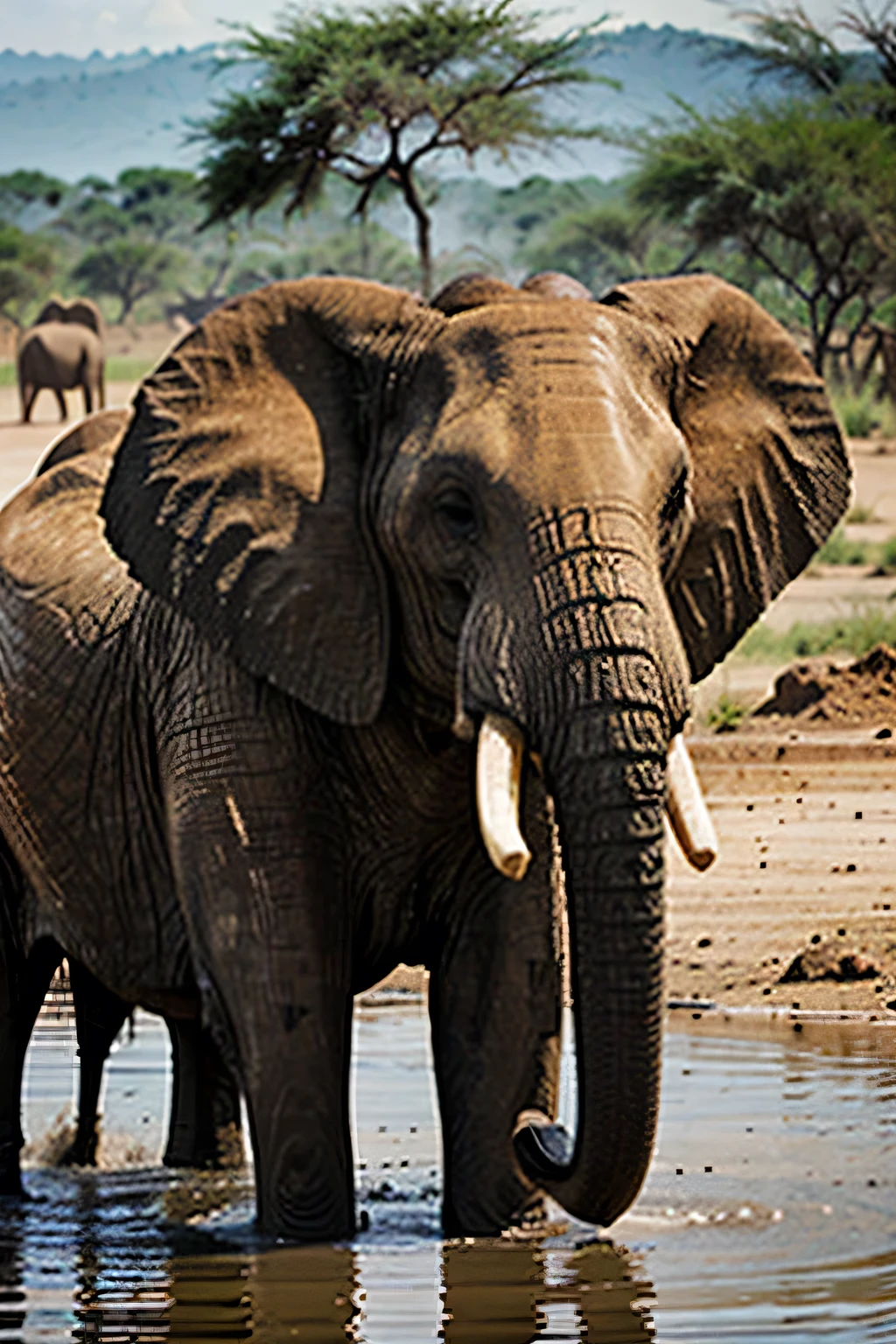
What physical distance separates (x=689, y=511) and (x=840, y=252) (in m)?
24.6

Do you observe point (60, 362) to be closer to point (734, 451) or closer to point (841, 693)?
point (841, 693)

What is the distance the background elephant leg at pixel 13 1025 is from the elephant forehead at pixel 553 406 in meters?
2.05

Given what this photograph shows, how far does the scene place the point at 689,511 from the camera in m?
4.74

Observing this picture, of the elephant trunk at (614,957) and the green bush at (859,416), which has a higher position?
the green bush at (859,416)

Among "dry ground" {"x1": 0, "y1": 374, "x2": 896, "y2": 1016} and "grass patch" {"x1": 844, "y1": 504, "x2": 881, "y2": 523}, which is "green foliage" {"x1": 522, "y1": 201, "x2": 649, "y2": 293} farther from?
"dry ground" {"x1": 0, "y1": 374, "x2": 896, "y2": 1016}

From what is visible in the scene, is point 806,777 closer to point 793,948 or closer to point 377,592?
point 793,948

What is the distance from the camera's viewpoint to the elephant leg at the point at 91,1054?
21.3 feet

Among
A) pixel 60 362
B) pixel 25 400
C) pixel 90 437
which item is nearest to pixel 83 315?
pixel 25 400

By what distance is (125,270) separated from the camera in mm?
70750

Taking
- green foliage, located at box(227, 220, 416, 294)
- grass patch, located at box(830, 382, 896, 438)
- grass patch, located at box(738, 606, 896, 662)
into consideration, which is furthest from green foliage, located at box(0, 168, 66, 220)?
grass patch, located at box(738, 606, 896, 662)

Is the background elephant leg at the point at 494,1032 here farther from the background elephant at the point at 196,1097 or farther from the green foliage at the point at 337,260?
the green foliage at the point at 337,260

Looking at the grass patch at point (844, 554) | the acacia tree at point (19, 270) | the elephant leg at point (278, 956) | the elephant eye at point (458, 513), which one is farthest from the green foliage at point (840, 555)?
the acacia tree at point (19, 270)

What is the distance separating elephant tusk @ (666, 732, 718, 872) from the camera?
160 inches

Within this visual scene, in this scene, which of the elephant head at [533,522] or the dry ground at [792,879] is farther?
the dry ground at [792,879]
